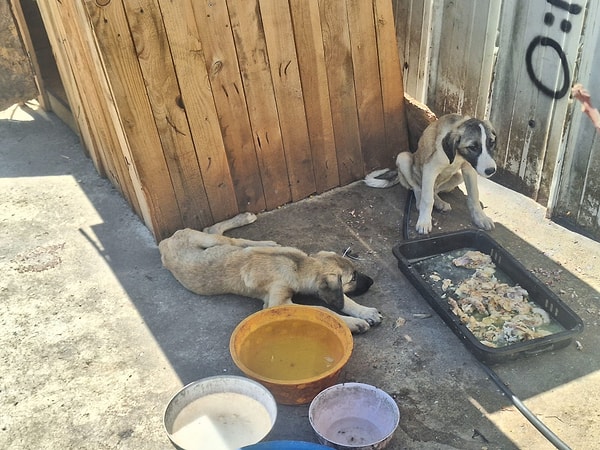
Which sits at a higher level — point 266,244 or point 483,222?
point 266,244

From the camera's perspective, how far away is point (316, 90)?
6.26m

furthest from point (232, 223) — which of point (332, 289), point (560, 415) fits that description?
point (560, 415)

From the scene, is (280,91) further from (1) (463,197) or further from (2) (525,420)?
(2) (525,420)

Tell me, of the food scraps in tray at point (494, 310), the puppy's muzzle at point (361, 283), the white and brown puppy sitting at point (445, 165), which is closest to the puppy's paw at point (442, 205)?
the white and brown puppy sitting at point (445, 165)

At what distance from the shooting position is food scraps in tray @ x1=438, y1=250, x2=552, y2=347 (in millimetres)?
4816

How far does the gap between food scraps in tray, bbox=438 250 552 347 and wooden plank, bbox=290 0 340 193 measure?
1.85m

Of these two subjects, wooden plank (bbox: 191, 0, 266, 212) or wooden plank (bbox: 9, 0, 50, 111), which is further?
wooden plank (bbox: 9, 0, 50, 111)

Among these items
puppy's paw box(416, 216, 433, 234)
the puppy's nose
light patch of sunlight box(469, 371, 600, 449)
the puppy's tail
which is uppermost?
the puppy's nose

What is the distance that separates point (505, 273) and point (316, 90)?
8.16ft

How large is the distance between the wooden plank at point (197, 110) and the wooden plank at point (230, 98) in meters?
0.07

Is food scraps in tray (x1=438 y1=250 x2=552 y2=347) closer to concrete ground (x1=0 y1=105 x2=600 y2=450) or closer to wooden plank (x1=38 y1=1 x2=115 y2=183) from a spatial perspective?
concrete ground (x1=0 y1=105 x2=600 y2=450)

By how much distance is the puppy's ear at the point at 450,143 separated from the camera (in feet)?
18.8

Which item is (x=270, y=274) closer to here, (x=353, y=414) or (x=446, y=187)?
(x=353, y=414)

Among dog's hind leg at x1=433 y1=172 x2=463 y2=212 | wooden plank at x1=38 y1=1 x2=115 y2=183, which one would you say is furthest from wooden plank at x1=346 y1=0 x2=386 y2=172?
wooden plank at x1=38 y1=1 x2=115 y2=183
